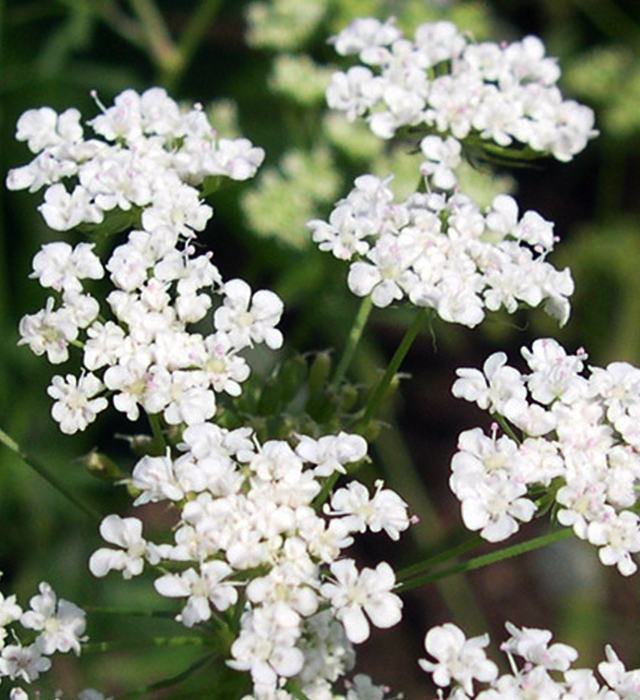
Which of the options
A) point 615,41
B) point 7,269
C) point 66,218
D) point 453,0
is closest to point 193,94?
point 7,269

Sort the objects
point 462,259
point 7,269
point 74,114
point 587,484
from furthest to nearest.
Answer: point 7,269 < point 74,114 < point 462,259 < point 587,484

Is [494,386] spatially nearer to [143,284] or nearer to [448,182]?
[448,182]

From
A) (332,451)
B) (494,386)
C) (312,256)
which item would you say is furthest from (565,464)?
(312,256)

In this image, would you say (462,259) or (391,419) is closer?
(462,259)

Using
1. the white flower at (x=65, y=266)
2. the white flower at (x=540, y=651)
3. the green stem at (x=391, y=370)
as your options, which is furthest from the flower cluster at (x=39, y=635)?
the white flower at (x=540, y=651)

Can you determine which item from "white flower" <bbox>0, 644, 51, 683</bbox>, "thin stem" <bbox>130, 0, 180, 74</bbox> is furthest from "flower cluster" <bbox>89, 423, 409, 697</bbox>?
"thin stem" <bbox>130, 0, 180, 74</bbox>

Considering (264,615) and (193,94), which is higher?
(193,94)

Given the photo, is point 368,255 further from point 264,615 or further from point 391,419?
point 391,419
